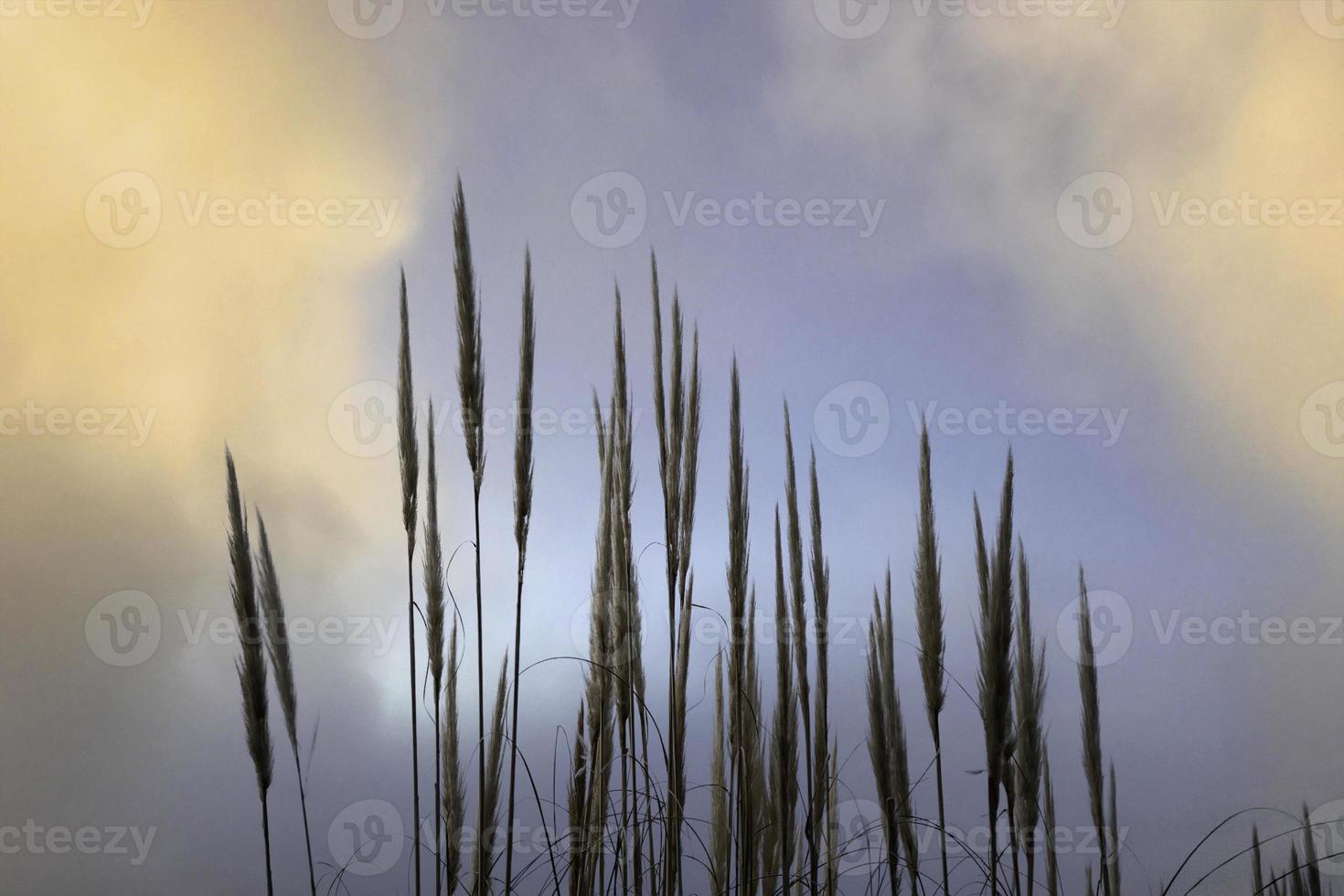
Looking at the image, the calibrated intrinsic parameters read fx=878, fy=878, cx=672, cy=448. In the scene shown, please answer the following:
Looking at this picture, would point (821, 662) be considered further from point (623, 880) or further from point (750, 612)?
point (623, 880)

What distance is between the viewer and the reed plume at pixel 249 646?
6.34 feet

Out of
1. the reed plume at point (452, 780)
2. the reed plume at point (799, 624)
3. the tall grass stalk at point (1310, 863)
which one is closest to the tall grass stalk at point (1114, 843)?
the tall grass stalk at point (1310, 863)

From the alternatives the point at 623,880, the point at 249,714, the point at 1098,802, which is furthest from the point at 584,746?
the point at 1098,802

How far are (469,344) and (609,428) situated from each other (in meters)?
0.46

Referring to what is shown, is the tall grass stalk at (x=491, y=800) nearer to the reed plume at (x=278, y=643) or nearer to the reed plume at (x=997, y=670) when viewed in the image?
the reed plume at (x=278, y=643)

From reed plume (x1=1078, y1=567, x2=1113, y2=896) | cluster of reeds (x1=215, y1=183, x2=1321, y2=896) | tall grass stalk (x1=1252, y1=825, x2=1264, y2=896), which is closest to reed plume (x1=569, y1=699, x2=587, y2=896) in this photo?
cluster of reeds (x1=215, y1=183, x2=1321, y2=896)

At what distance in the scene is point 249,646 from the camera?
1966mm

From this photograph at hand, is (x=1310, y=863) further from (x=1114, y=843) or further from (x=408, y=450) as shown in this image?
(x=408, y=450)

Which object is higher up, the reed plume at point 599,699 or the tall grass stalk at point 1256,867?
the reed plume at point 599,699

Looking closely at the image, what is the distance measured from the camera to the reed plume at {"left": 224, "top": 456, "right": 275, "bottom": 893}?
1932mm

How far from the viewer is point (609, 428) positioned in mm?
2326

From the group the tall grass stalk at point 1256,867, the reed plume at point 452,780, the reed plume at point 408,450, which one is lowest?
the tall grass stalk at point 1256,867

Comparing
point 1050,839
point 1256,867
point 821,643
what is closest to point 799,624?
point 821,643

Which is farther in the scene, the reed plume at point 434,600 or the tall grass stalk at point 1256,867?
the tall grass stalk at point 1256,867
